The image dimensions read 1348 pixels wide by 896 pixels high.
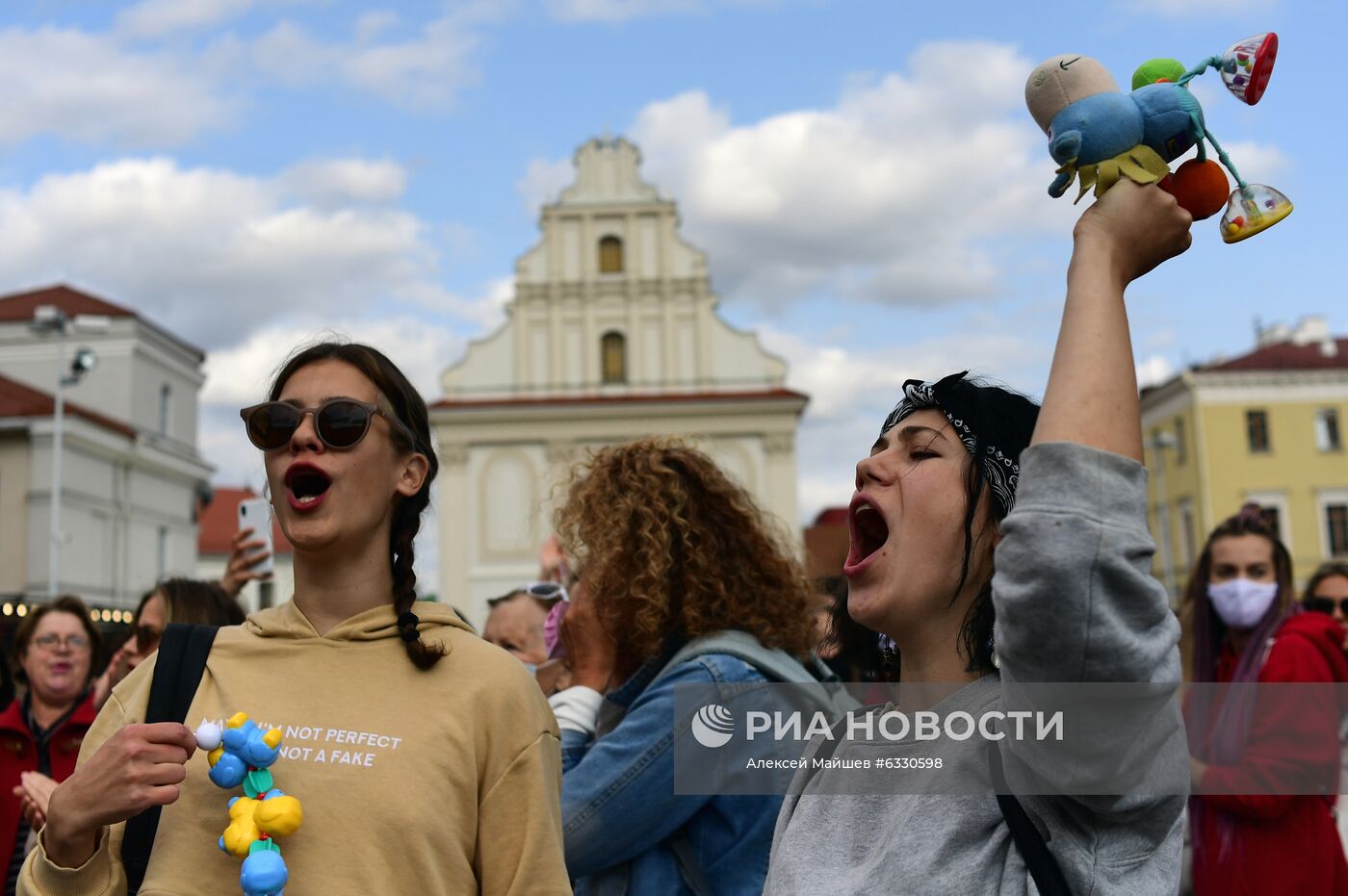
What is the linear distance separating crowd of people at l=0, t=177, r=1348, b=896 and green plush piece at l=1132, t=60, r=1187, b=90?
0.16 meters

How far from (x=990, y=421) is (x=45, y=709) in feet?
13.7

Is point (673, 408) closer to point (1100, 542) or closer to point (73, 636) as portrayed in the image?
point (73, 636)

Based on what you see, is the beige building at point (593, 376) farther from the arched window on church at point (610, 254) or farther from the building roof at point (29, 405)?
the building roof at point (29, 405)

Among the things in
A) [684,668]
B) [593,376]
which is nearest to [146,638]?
[684,668]

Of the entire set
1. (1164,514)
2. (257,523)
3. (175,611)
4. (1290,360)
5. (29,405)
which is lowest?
(175,611)

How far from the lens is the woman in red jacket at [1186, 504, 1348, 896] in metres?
3.74

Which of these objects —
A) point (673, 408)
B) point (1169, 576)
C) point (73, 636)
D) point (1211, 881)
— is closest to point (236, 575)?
point (73, 636)

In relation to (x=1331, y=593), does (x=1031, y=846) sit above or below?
below

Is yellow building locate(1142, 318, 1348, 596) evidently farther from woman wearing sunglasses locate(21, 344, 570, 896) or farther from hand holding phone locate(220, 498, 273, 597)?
woman wearing sunglasses locate(21, 344, 570, 896)

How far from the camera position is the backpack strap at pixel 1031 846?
1.29 metres

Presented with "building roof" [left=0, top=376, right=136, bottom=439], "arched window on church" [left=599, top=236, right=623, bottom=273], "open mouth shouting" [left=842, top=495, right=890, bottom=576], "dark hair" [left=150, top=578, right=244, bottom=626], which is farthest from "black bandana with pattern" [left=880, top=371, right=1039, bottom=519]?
"arched window on church" [left=599, top=236, right=623, bottom=273]

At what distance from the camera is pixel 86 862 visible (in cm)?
189

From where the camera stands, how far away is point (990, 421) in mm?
1651

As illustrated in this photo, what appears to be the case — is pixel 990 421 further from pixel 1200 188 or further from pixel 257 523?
pixel 257 523
